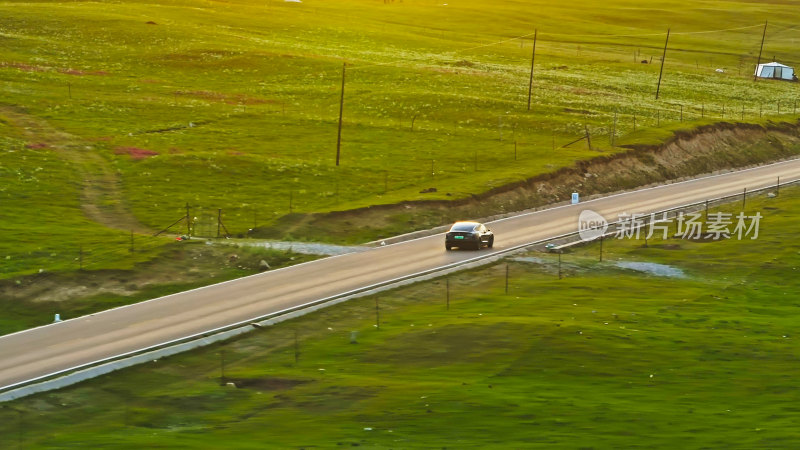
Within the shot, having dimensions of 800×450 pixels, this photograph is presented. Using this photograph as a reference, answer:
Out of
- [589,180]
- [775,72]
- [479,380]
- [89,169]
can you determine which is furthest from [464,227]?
[775,72]

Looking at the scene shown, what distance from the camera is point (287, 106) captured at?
353 feet

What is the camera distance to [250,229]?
2571 inches

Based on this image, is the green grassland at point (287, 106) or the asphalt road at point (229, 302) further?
the green grassland at point (287, 106)

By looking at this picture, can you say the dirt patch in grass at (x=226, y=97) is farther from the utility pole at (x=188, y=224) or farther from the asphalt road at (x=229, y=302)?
the asphalt road at (x=229, y=302)

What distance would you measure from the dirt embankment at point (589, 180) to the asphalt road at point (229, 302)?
3.04m

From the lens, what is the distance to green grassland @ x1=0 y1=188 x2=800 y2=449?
107ft

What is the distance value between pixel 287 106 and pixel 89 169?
31400mm

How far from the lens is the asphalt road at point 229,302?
4109cm

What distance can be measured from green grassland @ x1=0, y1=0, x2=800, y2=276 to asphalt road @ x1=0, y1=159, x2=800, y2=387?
21.1ft

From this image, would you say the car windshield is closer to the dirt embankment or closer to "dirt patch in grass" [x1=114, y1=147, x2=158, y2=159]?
the dirt embankment

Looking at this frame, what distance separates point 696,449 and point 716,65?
150 metres

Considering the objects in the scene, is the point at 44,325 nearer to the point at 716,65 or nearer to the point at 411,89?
the point at 411,89

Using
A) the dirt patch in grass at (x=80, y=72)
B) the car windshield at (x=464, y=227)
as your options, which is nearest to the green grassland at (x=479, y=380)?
the car windshield at (x=464, y=227)

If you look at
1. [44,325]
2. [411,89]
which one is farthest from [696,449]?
[411,89]
